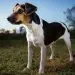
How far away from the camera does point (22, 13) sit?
Answer: 17.6 feet

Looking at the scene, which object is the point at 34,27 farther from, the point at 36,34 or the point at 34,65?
the point at 34,65

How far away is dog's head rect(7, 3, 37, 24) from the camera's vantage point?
5.32 metres

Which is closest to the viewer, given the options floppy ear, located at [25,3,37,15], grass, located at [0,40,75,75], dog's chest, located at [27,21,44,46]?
floppy ear, located at [25,3,37,15]

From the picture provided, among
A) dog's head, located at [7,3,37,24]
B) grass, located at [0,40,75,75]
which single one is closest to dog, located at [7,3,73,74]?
dog's head, located at [7,3,37,24]

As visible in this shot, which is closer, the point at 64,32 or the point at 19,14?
the point at 19,14

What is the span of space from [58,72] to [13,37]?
4.12 m

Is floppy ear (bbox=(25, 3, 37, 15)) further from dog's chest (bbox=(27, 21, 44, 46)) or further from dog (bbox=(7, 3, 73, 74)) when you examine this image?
dog's chest (bbox=(27, 21, 44, 46))

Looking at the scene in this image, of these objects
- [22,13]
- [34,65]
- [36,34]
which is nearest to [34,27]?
[36,34]

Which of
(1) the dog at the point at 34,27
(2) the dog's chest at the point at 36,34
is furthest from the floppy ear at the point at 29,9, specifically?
(2) the dog's chest at the point at 36,34

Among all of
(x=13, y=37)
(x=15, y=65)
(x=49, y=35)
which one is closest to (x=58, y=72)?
(x=49, y=35)

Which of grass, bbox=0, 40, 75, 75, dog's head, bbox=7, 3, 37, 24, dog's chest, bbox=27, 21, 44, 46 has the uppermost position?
dog's head, bbox=7, 3, 37, 24

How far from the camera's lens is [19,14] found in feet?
17.7

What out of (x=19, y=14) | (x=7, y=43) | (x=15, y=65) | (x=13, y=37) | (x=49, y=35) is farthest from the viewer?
(x=7, y=43)

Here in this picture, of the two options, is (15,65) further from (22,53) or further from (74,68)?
(22,53)
